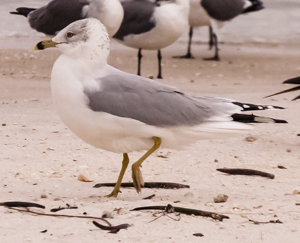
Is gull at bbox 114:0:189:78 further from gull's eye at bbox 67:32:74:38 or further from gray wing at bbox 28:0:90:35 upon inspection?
gull's eye at bbox 67:32:74:38

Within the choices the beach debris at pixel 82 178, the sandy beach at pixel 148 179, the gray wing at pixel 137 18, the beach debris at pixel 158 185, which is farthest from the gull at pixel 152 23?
the beach debris at pixel 158 185

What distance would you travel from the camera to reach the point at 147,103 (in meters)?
3.39

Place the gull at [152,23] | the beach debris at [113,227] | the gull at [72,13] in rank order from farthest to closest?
the gull at [152,23], the gull at [72,13], the beach debris at [113,227]

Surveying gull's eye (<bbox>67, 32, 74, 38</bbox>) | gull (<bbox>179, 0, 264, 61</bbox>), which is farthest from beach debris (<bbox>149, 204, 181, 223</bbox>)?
gull (<bbox>179, 0, 264, 61</bbox>)

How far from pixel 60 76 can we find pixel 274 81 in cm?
618

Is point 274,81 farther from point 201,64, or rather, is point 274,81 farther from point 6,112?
point 6,112

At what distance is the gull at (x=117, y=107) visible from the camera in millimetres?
3314

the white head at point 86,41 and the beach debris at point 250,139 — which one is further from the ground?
the white head at point 86,41

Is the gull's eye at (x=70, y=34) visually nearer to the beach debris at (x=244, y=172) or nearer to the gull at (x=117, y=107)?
the gull at (x=117, y=107)

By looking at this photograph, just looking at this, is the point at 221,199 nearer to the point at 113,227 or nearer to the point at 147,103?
the point at 147,103

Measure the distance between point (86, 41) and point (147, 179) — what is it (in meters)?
1.07

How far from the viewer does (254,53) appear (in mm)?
12055

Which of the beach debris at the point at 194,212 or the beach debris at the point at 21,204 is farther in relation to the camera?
the beach debris at the point at 21,204

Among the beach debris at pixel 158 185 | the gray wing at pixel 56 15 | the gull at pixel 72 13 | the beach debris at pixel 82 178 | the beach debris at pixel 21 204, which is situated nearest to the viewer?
the beach debris at pixel 21 204
